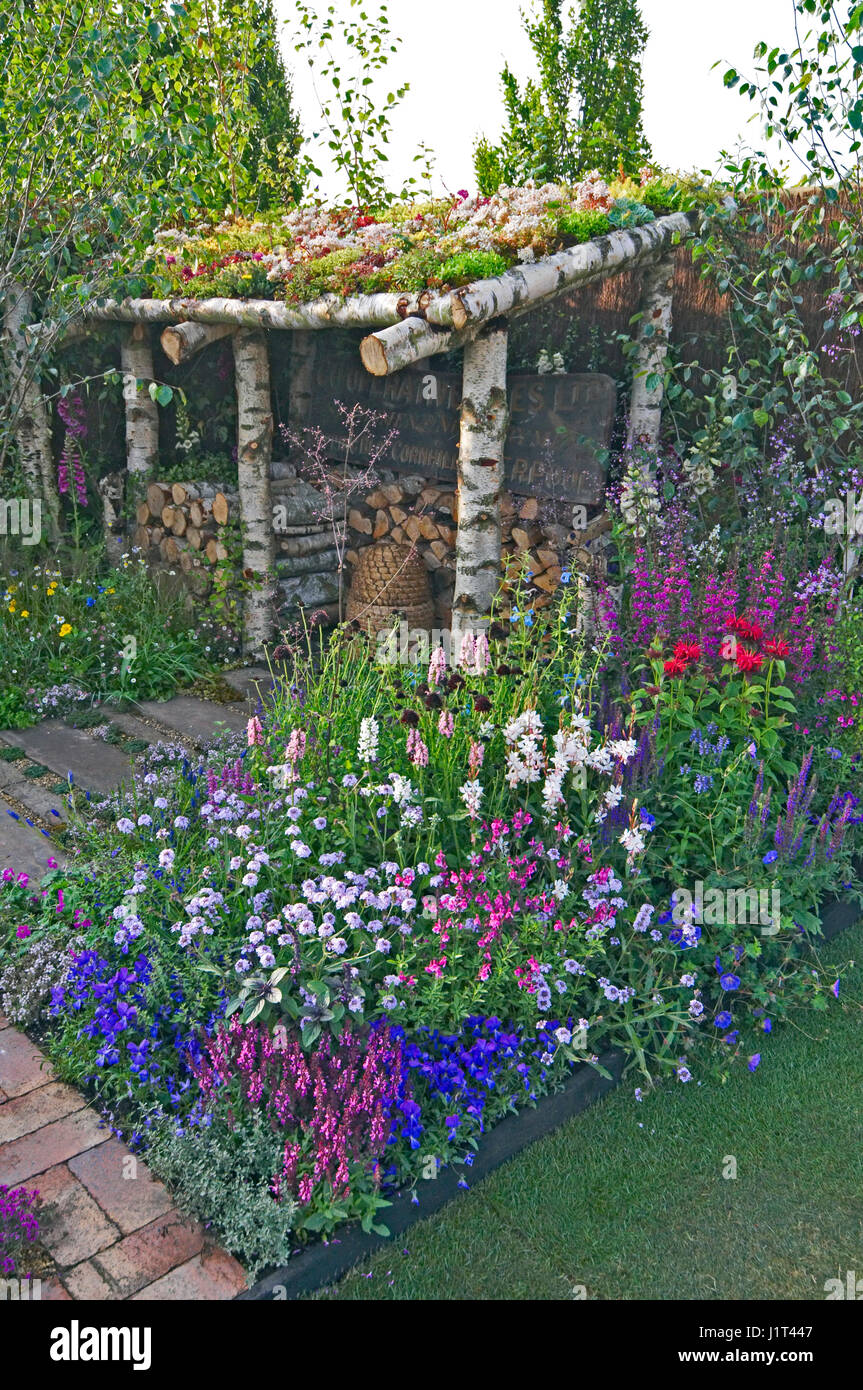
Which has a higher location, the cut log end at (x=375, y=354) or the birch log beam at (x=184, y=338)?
the birch log beam at (x=184, y=338)

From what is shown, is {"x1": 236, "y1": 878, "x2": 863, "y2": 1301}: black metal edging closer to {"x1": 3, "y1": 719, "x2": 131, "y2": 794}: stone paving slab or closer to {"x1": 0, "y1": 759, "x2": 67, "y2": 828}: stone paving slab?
{"x1": 0, "y1": 759, "x2": 67, "y2": 828}: stone paving slab

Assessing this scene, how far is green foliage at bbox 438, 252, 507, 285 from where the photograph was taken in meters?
6.20

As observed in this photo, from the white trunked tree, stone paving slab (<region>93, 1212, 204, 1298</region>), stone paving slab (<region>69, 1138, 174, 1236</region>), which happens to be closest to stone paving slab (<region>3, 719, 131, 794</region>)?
the white trunked tree

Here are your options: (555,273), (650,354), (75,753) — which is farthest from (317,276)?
(75,753)

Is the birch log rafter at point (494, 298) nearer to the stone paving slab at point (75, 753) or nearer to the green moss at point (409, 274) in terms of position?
the green moss at point (409, 274)

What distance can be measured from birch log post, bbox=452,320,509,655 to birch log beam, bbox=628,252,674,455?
1.22 metres

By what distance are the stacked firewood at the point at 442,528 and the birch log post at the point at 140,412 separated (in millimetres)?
2111

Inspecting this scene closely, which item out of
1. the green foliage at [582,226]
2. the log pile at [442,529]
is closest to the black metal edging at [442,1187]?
the log pile at [442,529]

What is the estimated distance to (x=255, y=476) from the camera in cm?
827

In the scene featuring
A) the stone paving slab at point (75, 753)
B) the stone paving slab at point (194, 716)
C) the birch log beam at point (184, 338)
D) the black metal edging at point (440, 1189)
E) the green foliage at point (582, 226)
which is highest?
the green foliage at point (582, 226)

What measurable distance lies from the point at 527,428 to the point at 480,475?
3.63ft

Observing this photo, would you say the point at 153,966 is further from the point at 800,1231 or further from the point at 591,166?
the point at 591,166

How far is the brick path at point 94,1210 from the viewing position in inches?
120
